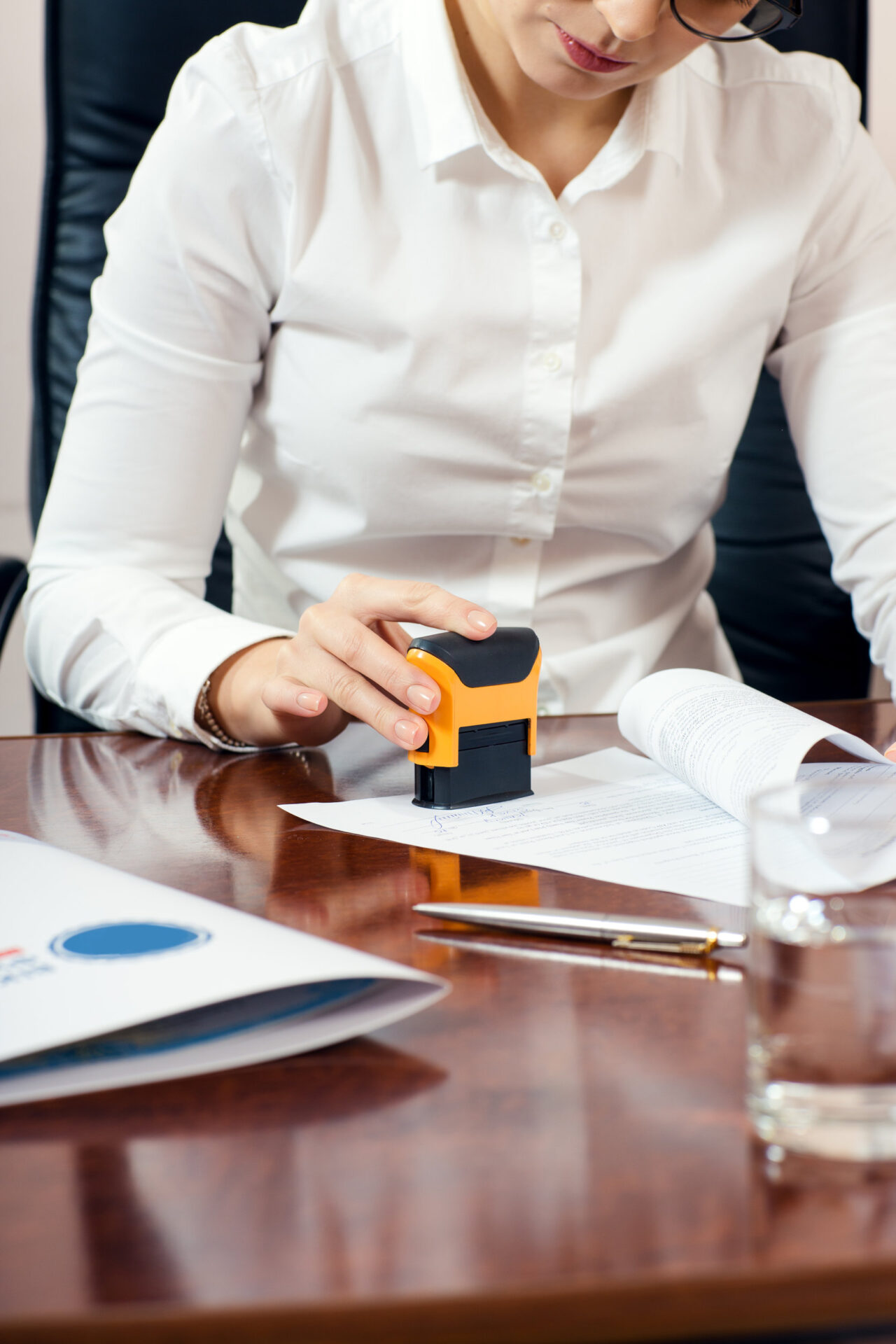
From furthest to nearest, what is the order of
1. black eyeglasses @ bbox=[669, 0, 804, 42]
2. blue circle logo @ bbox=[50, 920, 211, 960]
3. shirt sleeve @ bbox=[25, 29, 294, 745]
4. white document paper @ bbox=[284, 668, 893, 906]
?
shirt sleeve @ bbox=[25, 29, 294, 745], black eyeglasses @ bbox=[669, 0, 804, 42], white document paper @ bbox=[284, 668, 893, 906], blue circle logo @ bbox=[50, 920, 211, 960]

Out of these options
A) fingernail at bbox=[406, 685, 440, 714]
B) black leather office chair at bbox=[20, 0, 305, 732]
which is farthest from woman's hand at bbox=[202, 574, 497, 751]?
black leather office chair at bbox=[20, 0, 305, 732]

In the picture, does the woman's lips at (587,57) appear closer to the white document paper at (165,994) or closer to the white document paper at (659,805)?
the white document paper at (659,805)

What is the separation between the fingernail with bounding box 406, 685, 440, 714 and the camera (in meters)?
0.63

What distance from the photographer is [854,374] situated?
1.07m

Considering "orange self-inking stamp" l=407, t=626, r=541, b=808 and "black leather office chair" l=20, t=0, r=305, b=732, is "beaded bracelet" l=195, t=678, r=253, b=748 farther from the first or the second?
"black leather office chair" l=20, t=0, r=305, b=732

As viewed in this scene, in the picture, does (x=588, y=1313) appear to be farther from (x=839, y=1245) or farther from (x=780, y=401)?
(x=780, y=401)

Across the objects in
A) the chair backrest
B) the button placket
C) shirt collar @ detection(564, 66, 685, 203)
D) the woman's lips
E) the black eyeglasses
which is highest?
the black eyeglasses

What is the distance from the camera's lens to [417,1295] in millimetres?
253

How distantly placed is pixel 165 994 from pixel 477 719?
31 cm

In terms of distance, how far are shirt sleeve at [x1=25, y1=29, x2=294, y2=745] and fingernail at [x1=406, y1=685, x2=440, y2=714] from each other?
0.31m

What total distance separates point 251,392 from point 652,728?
0.51 metres

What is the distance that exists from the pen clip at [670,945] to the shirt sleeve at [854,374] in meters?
0.65

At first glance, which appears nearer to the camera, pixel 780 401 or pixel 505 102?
pixel 505 102

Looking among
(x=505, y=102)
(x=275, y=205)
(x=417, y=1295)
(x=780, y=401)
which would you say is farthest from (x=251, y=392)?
(x=417, y=1295)
